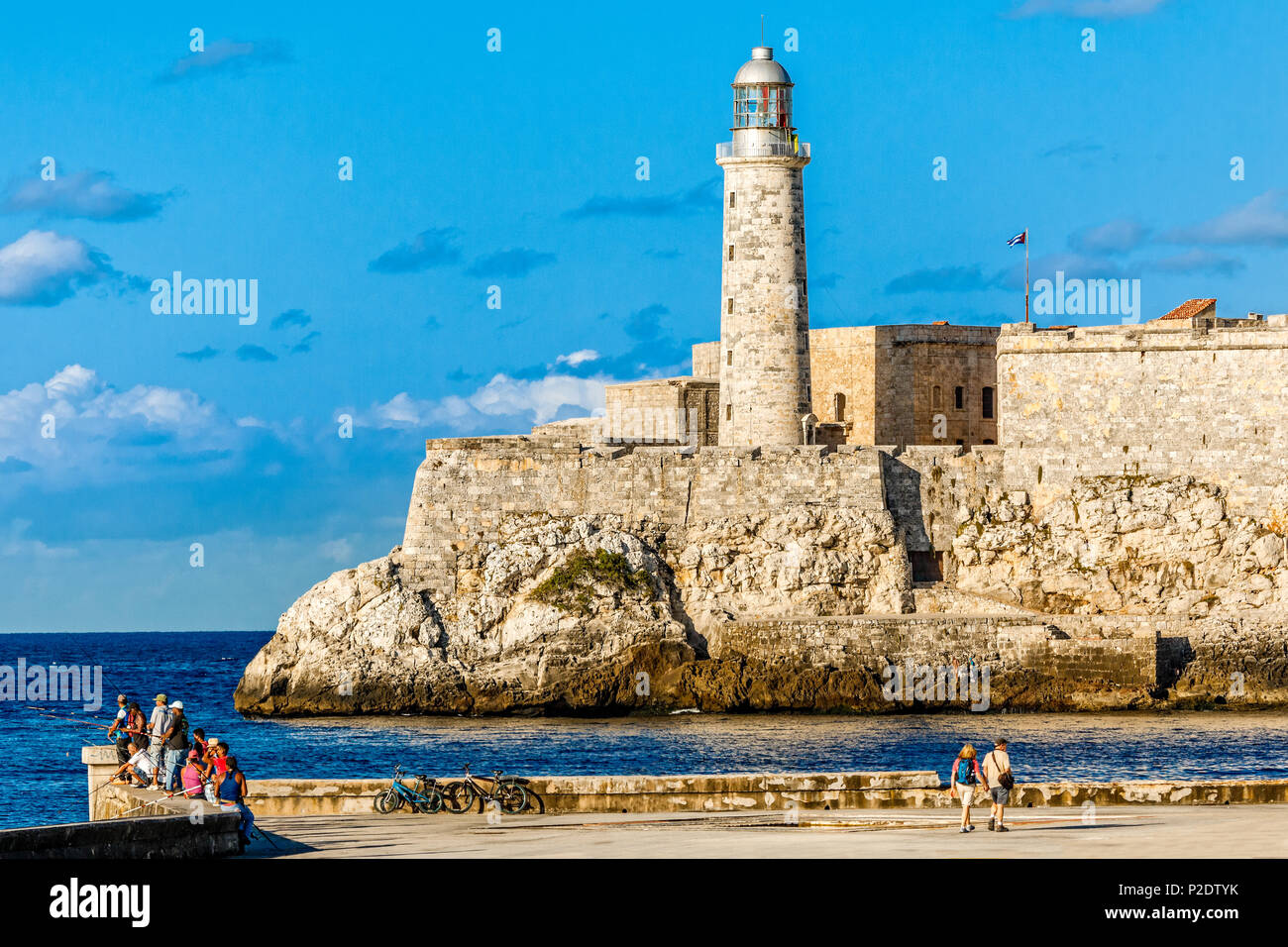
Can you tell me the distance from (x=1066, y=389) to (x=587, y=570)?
42.6 ft

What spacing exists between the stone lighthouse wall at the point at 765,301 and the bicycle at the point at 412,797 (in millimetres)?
Answer: 28390

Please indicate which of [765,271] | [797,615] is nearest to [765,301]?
[765,271]

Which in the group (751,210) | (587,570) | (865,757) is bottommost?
(865,757)

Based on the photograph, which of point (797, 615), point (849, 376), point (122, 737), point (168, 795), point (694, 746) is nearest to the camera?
point (168, 795)

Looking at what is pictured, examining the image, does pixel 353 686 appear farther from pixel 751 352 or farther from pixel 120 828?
pixel 120 828

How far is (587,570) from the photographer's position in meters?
44.9

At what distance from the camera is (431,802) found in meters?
21.0

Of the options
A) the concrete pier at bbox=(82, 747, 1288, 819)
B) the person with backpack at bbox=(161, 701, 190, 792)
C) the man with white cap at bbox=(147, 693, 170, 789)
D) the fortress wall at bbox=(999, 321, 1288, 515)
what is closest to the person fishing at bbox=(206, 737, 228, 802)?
the person with backpack at bbox=(161, 701, 190, 792)

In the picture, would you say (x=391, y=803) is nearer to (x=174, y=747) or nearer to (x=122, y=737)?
(x=174, y=747)

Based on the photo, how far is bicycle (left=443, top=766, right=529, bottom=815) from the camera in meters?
20.9

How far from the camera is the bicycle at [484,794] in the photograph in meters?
20.9

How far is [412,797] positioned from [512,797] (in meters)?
1.14

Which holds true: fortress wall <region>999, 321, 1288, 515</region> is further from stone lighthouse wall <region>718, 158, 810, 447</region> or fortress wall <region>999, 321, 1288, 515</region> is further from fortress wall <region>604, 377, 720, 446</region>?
fortress wall <region>604, 377, 720, 446</region>
